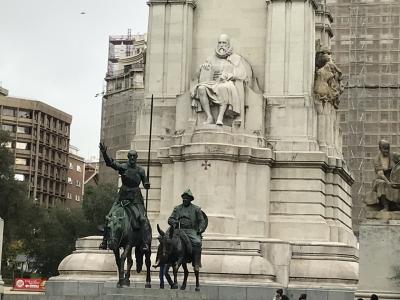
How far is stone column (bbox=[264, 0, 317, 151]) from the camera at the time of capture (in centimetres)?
3722

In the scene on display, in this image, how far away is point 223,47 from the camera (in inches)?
1479

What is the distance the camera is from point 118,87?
261 feet

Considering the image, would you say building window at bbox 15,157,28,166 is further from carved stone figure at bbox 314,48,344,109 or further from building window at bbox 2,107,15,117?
carved stone figure at bbox 314,48,344,109

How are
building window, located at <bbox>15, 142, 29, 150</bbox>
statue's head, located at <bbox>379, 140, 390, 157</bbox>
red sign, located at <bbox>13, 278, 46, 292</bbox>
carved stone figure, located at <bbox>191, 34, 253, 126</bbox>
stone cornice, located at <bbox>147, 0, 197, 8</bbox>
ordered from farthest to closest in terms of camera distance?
1. building window, located at <bbox>15, 142, 29, 150</bbox>
2. red sign, located at <bbox>13, 278, 46, 292</bbox>
3. stone cornice, located at <bbox>147, 0, 197, 8</bbox>
4. carved stone figure, located at <bbox>191, 34, 253, 126</bbox>
5. statue's head, located at <bbox>379, 140, 390, 157</bbox>

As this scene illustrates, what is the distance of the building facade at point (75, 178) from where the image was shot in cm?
12550

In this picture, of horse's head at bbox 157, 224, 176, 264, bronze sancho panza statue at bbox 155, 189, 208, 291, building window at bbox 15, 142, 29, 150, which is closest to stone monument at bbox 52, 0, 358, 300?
bronze sancho panza statue at bbox 155, 189, 208, 291

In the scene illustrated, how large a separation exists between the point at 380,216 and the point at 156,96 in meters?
14.5

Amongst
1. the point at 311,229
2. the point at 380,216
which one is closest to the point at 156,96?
the point at 311,229

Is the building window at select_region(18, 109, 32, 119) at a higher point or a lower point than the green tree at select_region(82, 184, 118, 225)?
higher

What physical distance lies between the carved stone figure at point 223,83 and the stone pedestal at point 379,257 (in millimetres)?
11021

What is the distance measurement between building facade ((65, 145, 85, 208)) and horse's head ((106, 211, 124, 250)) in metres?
96.9

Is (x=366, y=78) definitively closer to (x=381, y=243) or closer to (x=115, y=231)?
(x=381, y=243)

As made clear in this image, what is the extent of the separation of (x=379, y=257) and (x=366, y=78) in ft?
112

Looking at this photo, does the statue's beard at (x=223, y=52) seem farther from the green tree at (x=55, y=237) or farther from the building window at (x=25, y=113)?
the building window at (x=25, y=113)
